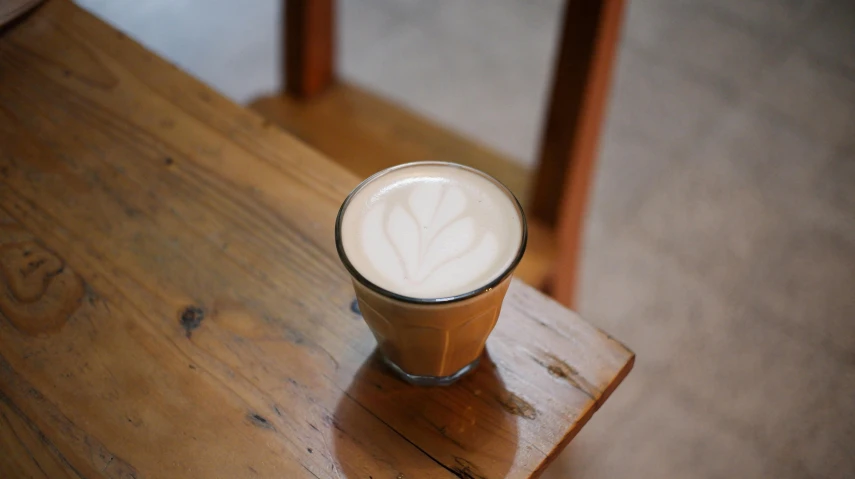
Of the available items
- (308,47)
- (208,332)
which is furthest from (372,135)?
(208,332)

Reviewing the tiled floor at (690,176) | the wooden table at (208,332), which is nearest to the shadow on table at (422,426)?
the wooden table at (208,332)

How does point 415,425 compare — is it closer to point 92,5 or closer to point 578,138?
point 578,138

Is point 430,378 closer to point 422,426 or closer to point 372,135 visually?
point 422,426

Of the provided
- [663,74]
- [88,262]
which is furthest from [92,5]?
[88,262]

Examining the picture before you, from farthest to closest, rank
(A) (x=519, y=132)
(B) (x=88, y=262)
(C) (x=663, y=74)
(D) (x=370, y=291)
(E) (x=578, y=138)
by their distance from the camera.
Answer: (C) (x=663, y=74), (A) (x=519, y=132), (E) (x=578, y=138), (B) (x=88, y=262), (D) (x=370, y=291)

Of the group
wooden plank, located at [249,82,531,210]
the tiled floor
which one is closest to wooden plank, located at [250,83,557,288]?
wooden plank, located at [249,82,531,210]

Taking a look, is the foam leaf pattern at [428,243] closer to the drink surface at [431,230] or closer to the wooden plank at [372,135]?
the drink surface at [431,230]
